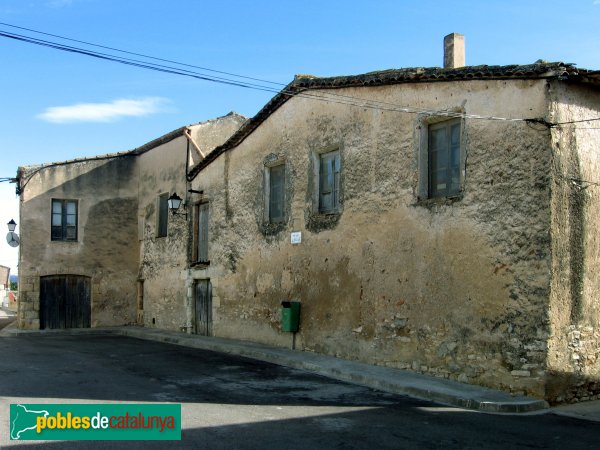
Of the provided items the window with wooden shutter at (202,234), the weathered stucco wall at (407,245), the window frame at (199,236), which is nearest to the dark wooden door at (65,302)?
the window frame at (199,236)

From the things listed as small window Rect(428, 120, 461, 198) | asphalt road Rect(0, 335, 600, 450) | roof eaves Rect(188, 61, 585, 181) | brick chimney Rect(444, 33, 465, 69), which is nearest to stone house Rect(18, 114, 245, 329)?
roof eaves Rect(188, 61, 585, 181)

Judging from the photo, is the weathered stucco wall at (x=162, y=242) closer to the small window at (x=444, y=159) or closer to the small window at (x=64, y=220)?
the small window at (x=64, y=220)

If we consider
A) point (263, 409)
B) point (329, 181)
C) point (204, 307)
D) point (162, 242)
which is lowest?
point (263, 409)

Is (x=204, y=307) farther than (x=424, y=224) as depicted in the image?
Yes

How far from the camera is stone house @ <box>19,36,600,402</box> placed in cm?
836

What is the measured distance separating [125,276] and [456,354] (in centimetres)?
1430

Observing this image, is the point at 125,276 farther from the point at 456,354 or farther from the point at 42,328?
the point at 456,354

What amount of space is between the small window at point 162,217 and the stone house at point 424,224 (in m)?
3.32

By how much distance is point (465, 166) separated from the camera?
9.35m

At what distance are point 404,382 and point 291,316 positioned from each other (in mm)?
4149

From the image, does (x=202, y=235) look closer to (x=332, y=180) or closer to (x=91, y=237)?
(x=91, y=237)

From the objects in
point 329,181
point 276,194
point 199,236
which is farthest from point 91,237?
point 329,181

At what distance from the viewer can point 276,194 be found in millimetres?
14141

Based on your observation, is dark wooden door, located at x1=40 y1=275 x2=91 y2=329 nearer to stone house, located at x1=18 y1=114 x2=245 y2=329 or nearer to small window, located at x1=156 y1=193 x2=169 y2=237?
stone house, located at x1=18 y1=114 x2=245 y2=329
